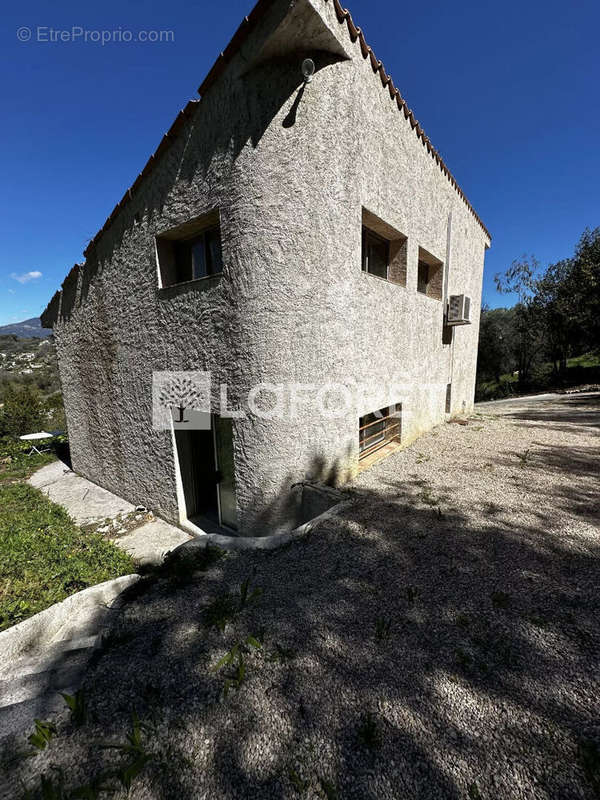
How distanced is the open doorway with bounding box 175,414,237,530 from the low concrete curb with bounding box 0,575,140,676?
242 centimetres

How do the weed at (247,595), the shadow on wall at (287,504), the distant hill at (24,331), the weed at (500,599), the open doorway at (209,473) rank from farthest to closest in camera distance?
the distant hill at (24,331)
the open doorway at (209,473)
the shadow on wall at (287,504)
the weed at (247,595)
the weed at (500,599)

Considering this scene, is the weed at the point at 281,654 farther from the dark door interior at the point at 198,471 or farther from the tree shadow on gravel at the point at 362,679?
the dark door interior at the point at 198,471

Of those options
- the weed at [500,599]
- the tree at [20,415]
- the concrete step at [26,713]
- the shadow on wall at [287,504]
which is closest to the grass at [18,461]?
the tree at [20,415]

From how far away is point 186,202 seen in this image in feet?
16.2

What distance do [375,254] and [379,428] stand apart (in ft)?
12.3

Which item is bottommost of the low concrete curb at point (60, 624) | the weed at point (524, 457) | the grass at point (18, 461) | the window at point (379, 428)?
the grass at point (18, 461)

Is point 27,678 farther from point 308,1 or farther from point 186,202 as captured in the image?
point 308,1

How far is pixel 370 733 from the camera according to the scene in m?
1.78

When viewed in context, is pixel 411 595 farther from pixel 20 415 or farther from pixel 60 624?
pixel 20 415

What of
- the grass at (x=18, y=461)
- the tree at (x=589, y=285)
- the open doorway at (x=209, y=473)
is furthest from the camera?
the tree at (x=589, y=285)

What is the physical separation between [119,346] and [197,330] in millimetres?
2854

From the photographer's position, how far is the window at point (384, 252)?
20.6 feet

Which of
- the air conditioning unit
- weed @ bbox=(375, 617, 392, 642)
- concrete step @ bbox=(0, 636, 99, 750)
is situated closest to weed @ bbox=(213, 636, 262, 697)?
weed @ bbox=(375, 617, 392, 642)

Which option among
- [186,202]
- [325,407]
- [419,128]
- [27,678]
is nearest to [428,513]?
[325,407]
